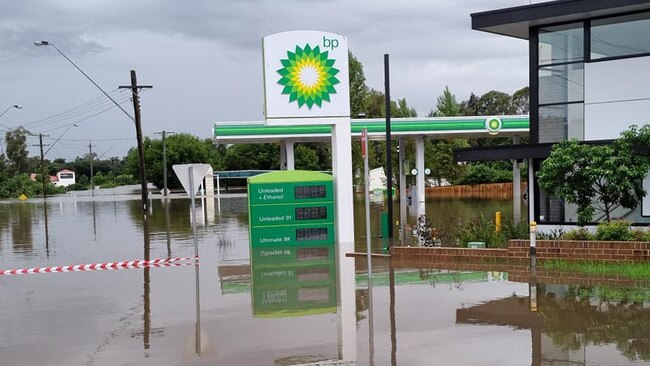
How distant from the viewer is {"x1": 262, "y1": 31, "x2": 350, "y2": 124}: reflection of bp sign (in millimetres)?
23234

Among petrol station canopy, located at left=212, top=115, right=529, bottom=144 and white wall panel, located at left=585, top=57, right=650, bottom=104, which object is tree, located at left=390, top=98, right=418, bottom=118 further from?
white wall panel, located at left=585, top=57, right=650, bottom=104

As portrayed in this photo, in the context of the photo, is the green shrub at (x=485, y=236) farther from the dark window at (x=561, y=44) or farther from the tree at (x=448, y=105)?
the tree at (x=448, y=105)

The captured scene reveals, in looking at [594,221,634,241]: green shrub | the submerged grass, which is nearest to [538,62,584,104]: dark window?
[594,221,634,241]: green shrub

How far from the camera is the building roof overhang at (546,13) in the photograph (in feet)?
63.4

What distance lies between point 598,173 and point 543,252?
2446 millimetres

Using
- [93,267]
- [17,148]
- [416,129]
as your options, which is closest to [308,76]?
[93,267]

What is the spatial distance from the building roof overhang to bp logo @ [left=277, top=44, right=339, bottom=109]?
194 inches

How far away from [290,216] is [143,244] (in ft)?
22.5

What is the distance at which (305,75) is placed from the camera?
23469 mm

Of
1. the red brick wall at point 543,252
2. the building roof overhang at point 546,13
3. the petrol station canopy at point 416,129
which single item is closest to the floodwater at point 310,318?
the red brick wall at point 543,252

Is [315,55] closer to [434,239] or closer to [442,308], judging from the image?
[434,239]

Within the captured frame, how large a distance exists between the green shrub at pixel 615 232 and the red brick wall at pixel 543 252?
616 mm

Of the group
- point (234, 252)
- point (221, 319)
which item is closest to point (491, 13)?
point (234, 252)

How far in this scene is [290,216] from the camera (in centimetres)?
2362
